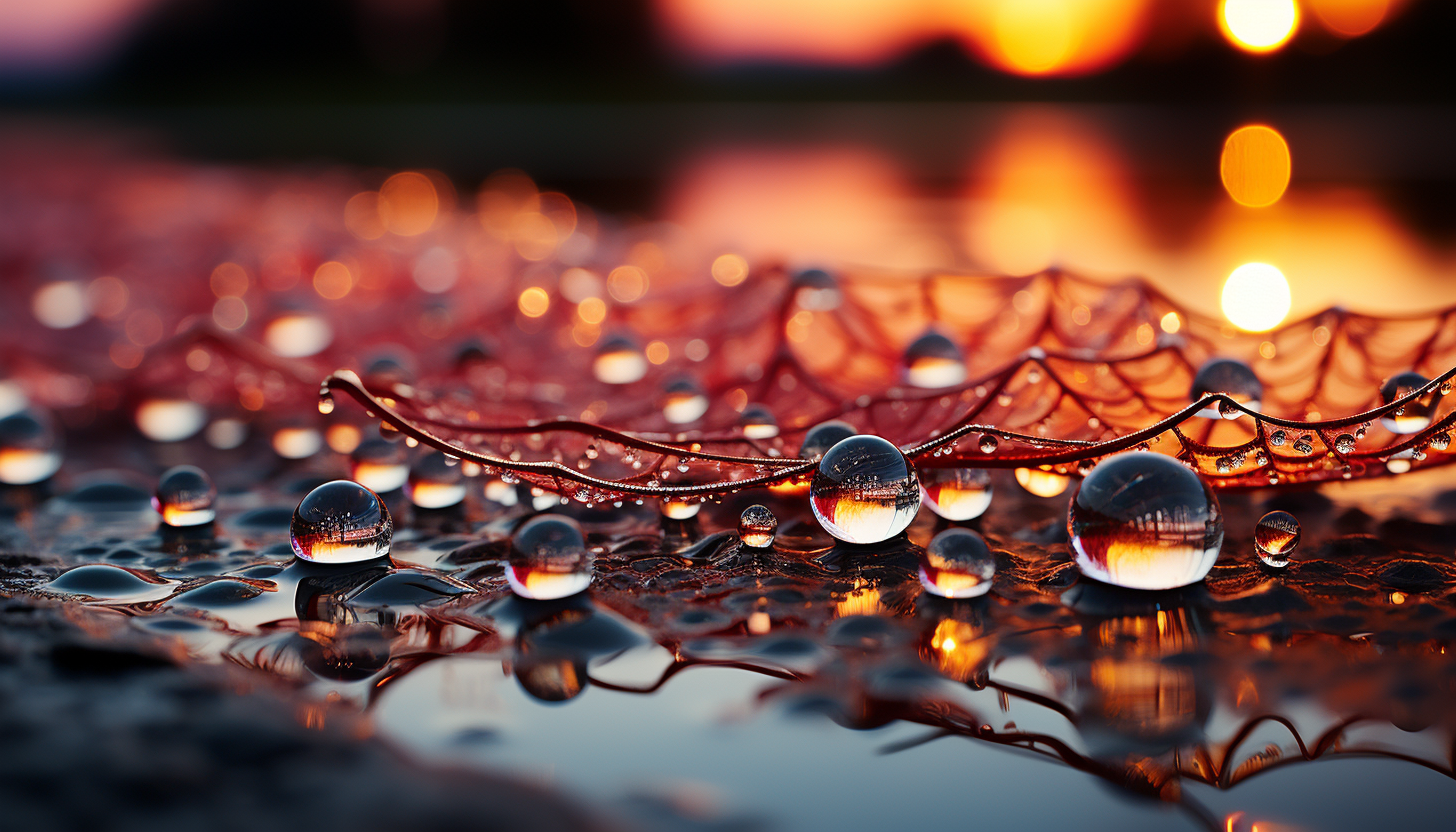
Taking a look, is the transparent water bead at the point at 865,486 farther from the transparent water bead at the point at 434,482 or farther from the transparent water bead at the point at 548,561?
the transparent water bead at the point at 434,482

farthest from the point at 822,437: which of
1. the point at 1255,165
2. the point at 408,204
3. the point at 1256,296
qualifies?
the point at 1255,165

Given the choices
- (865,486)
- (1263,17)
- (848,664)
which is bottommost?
(848,664)

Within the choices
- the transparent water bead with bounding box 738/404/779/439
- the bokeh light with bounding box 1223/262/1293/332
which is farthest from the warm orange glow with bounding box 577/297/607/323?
the bokeh light with bounding box 1223/262/1293/332

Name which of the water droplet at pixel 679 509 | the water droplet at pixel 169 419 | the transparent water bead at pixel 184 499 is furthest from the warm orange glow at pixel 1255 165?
the transparent water bead at pixel 184 499

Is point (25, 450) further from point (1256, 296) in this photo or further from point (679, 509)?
point (1256, 296)

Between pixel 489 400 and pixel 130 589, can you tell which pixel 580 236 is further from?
pixel 130 589

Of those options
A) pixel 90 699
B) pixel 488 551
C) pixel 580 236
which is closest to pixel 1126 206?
pixel 580 236
